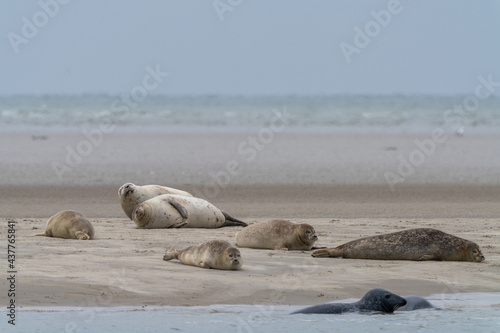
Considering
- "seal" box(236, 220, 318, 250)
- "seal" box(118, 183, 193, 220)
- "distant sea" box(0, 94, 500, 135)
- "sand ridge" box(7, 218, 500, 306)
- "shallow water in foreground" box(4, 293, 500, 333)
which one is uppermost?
"distant sea" box(0, 94, 500, 135)

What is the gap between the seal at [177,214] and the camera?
33.8 feet

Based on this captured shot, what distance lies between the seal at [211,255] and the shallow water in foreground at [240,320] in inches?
40.9

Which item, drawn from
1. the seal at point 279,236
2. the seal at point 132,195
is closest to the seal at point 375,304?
the seal at point 279,236

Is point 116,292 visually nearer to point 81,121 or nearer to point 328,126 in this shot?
point 328,126

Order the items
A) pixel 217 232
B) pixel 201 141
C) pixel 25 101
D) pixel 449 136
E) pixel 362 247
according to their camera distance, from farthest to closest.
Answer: pixel 25 101, pixel 449 136, pixel 201 141, pixel 217 232, pixel 362 247

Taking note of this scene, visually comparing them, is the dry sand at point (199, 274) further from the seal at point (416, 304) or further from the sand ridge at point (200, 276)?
the seal at point (416, 304)

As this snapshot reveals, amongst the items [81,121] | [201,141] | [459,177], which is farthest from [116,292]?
[81,121]

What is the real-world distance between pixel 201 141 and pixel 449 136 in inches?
301

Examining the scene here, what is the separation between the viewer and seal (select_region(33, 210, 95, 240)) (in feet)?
29.5

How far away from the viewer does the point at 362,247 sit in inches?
326

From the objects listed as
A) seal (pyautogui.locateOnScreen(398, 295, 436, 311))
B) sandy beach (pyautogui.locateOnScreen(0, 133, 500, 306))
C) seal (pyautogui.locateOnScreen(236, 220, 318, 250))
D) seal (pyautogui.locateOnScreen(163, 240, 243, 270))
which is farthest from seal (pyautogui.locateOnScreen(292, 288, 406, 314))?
seal (pyautogui.locateOnScreen(236, 220, 318, 250))

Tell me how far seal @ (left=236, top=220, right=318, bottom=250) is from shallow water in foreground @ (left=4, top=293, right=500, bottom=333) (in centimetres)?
220

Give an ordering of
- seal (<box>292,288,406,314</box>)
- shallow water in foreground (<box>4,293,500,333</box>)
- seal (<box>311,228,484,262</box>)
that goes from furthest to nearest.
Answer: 1. seal (<box>311,228,484,262</box>)
2. seal (<box>292,288,406,314</box>)
3. shallow water in foreground (<box>4,293,500,333</box>)

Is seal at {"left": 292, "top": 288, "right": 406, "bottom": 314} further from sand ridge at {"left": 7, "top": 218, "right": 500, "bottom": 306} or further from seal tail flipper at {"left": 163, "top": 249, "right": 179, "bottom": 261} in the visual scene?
seal tail flipper at {"left": 163, "top": 249, "right": 179, "bottom": 261}
